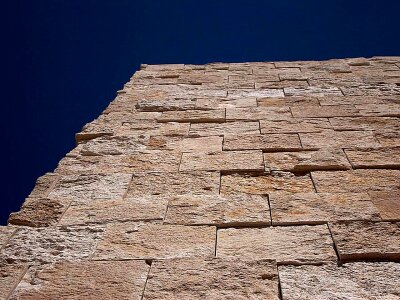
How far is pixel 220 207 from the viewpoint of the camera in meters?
2.50

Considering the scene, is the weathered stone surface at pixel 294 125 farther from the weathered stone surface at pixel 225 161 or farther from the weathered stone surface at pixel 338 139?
the weathered stone surface at pixel 225 161

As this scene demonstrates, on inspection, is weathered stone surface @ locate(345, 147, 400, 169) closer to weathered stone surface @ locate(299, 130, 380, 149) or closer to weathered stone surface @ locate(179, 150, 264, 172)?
weathered stone surface @ locate(299, 130, 380, 149)

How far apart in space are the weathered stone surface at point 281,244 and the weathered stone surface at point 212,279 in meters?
0.07

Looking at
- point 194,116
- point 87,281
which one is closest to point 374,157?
point 194,116

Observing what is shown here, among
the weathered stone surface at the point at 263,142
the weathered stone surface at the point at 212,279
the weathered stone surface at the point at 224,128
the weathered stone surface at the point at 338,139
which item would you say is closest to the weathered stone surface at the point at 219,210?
the weathered stone surface at the point at 212,279

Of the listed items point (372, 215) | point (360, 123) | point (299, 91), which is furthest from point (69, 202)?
point (299, 91)

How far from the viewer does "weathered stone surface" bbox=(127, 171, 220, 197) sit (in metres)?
2.69

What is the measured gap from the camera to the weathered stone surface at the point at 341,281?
1.83 meters

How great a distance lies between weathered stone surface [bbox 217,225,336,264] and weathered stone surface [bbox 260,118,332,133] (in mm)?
1321

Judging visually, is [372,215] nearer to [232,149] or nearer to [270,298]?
[270,298]

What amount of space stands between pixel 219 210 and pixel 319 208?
479 millimetres

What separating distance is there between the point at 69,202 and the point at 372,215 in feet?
4.92

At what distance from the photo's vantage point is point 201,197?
261 centimetres

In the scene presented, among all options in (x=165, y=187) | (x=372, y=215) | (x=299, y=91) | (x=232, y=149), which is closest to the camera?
(x=372, y=215)
